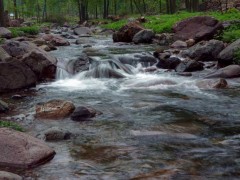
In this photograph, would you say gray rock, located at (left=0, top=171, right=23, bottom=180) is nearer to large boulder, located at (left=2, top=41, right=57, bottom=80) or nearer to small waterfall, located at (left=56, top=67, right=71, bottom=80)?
large boulder, located at (left=2, top=41, right=57, bottom=80)

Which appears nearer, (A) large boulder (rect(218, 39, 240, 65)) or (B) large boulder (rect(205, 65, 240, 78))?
(B) large boulder (rect(205, 65, 240, 78))

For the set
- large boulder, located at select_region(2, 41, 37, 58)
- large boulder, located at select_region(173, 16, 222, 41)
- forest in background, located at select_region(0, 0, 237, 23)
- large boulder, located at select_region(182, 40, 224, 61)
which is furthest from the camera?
forest in background, located at select_region(0, 0, 237, 23)

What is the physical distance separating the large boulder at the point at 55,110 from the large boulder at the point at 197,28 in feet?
44.8

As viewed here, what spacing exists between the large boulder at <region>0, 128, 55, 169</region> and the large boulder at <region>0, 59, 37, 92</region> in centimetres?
592

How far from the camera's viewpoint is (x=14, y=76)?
42.1 feet

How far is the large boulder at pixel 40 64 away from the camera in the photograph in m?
13.9

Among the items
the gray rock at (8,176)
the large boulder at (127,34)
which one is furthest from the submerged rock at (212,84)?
the large boulder at (127,34)

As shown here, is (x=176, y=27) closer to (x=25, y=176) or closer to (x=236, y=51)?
(x=236, y=51)

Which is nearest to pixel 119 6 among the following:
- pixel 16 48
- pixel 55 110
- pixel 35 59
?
pixel 16 48

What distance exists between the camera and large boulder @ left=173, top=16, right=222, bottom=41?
21625 mm

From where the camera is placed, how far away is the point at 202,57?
17.7 meters

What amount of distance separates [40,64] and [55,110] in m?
5.01

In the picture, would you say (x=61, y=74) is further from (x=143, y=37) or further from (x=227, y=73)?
(x=143, y=37)

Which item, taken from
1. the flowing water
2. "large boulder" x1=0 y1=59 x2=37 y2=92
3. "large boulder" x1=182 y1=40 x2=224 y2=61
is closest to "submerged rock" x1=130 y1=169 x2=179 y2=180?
the flowing water
